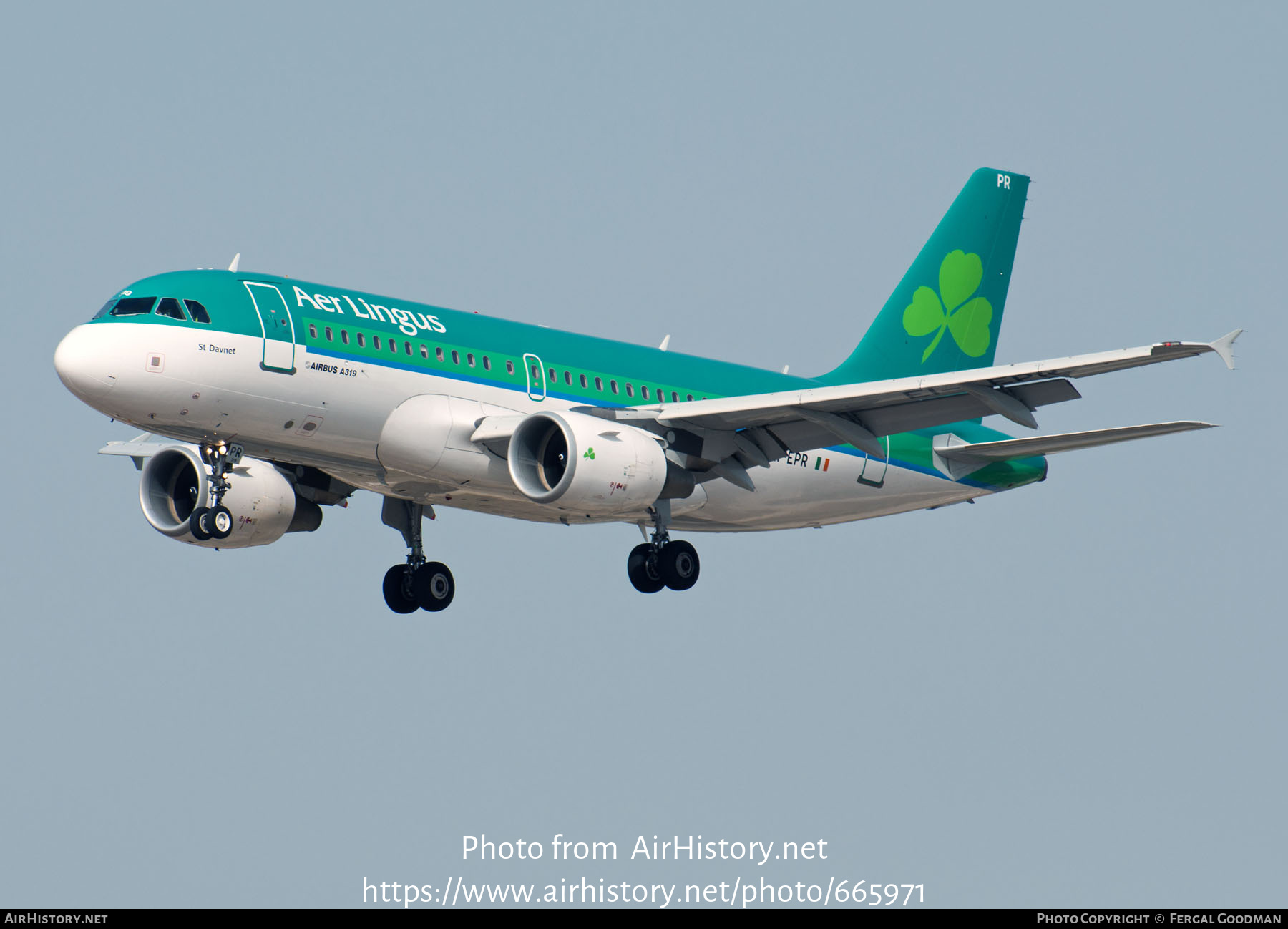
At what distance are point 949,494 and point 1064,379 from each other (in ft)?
31.5

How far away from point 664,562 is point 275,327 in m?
9.20

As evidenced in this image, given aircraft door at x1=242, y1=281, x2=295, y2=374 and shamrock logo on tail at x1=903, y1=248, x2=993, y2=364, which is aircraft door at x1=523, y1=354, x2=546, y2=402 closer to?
aircraft door at x1=242, y1=281, x2=295, y2=374

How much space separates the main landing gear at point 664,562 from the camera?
35.7 meters

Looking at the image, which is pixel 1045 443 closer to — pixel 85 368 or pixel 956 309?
pixel 956 309

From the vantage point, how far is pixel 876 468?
3866 centimetres

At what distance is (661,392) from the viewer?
119 feet

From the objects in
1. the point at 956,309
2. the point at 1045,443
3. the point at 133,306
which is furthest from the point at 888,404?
the point at 133,306

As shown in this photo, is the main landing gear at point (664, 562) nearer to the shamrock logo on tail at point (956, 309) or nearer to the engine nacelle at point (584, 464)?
the engine nacelle at point (584, 464)

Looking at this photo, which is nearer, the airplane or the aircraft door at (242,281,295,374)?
the airplane

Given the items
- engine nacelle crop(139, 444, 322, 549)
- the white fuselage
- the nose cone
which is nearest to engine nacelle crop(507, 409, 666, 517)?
the white fuselage

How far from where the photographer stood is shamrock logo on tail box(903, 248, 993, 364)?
1676 inches

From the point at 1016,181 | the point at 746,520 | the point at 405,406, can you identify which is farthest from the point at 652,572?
the point at 1016,181

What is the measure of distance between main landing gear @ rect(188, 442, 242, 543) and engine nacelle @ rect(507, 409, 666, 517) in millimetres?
4905

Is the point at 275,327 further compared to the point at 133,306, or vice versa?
the point at 275,327
